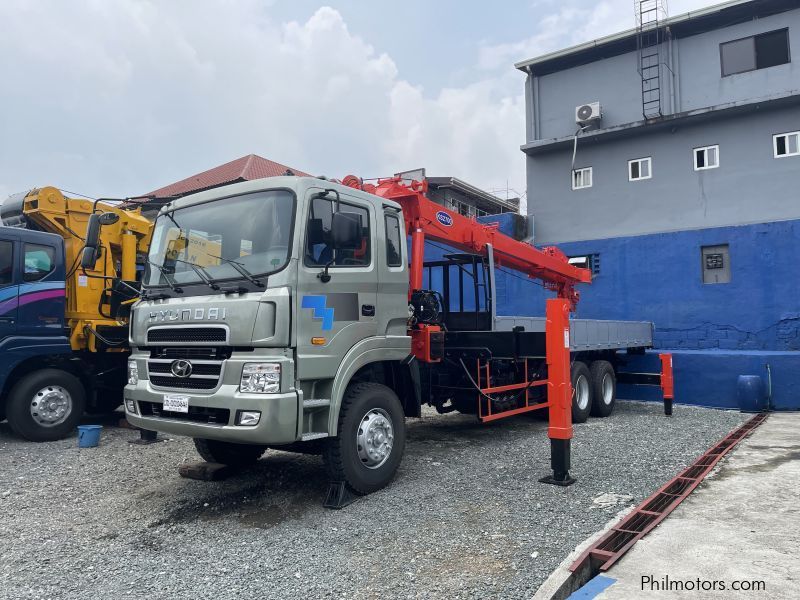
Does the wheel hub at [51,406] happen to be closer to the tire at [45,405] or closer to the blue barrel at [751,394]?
the tire at [45,405]

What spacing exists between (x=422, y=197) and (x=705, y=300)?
9631 mm

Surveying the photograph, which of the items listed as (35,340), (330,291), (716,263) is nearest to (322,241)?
(330,291)

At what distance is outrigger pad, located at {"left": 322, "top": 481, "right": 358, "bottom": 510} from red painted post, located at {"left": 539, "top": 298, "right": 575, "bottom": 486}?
189 centimetres

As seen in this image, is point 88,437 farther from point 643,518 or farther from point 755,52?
point 755,52

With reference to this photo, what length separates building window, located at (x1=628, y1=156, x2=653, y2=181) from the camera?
1539cm

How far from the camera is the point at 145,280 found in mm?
5402

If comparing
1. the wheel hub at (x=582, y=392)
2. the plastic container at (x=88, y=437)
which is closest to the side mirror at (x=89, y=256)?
the plastic container at (x=88, y=437)

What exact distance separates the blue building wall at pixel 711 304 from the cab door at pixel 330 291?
6.24 m

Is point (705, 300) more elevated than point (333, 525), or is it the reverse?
point (705, 300)

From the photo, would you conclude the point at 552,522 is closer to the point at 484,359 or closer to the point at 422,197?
the point at 484,359

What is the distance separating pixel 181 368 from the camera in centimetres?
475

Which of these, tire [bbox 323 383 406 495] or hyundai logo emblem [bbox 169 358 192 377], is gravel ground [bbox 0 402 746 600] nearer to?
tire [bbox 323 383 406 495]

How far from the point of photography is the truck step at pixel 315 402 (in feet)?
15.0

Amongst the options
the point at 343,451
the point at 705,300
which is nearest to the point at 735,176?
the point at 705,300
